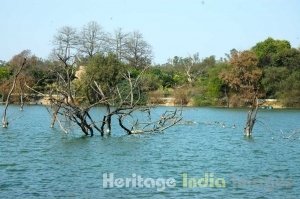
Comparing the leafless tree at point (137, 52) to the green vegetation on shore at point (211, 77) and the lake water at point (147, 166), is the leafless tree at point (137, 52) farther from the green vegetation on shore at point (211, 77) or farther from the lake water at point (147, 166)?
the lake water at point (147, 166)

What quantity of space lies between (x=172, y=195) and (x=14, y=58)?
69.7m

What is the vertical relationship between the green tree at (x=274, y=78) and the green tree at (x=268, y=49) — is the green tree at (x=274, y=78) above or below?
below

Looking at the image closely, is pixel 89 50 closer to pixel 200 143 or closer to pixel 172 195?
pixel 200 143

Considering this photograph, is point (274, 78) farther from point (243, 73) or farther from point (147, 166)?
point (147, 166)

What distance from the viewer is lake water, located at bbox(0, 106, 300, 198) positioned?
520 inches

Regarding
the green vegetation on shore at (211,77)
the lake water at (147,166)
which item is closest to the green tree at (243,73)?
the green vegetation on shore at (211,77)

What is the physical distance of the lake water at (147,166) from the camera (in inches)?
520

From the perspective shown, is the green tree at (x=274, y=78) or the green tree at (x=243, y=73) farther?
the green tree at (x=274, y=78)

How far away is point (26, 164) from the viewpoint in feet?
56.2

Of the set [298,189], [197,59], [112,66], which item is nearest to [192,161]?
[298,189]

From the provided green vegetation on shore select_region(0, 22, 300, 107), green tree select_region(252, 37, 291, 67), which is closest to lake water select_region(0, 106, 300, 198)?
green vegetation on shore select_region(0, 22, 300, 107)

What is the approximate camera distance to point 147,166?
17.1 meters

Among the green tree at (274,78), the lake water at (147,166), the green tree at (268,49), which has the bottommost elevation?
the lake water at (147,166)

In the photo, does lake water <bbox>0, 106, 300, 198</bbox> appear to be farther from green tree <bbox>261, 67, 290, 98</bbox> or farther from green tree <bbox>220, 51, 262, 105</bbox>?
green tree <bbox>261, 67, 290, 98</bbox>
